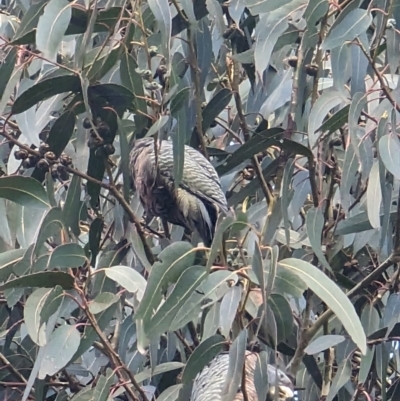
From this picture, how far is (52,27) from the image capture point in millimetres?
1511

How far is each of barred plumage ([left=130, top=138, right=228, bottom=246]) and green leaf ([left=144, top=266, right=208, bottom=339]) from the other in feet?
1.74

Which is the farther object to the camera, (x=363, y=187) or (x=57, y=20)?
(x=363, y=187)

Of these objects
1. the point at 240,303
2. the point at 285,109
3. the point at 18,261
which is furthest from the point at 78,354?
the point at 285,109

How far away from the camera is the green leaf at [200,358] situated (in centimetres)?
142

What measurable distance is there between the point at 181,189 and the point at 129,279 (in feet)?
1.55

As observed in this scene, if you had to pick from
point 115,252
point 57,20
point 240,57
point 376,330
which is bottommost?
point 376,330

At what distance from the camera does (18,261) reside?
1515 millimetres

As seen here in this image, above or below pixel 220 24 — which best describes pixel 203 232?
below

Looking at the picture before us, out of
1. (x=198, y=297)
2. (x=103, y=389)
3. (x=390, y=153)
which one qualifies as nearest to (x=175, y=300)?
(x=198, y=297)

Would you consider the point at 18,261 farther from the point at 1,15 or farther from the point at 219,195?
the point at 1,15

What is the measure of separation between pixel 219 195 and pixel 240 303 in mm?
449

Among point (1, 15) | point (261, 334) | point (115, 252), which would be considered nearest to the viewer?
point (261, 334)

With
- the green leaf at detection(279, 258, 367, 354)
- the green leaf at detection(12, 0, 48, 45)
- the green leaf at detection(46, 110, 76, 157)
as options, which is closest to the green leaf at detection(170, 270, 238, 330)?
the green leaf at detection(279, 258, 367, 354)

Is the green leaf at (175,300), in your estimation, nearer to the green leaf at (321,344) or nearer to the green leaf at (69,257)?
the green leaf at (69,257)
